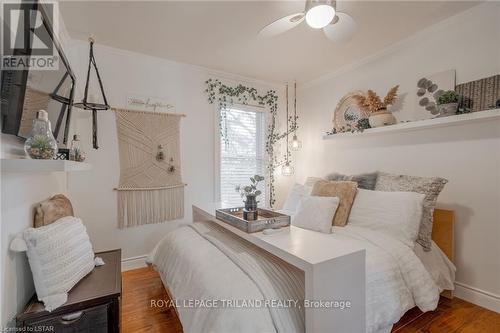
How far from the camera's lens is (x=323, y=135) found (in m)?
3.56

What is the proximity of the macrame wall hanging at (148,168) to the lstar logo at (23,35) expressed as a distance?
1.48m

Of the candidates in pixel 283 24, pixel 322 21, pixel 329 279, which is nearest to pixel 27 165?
pixel 329 279

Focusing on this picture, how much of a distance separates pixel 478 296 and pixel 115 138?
389 cm

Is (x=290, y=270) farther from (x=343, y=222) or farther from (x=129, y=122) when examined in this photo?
(x=129, y=122)

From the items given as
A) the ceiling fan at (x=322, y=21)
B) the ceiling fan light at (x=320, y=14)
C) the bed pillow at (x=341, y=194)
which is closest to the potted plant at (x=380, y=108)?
the bed pillow at (x=341, y=194)

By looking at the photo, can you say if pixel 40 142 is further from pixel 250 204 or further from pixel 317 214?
pixel 317 214

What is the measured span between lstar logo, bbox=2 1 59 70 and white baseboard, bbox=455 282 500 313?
139 inches

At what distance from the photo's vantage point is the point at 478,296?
2021 mm

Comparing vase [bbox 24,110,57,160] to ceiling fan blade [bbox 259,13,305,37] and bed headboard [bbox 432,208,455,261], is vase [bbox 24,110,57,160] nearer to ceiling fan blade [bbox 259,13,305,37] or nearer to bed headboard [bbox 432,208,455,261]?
ceiling fan blade [bbox 259,13,305,37]

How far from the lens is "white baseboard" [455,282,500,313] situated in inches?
76.2

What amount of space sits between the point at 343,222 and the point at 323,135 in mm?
1677

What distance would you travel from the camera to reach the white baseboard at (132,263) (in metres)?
2.76

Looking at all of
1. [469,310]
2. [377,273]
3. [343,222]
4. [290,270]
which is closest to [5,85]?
[290,270]

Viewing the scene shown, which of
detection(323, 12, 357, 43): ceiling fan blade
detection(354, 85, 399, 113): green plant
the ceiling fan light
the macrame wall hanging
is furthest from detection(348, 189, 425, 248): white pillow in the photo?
the macrame wall hanging
